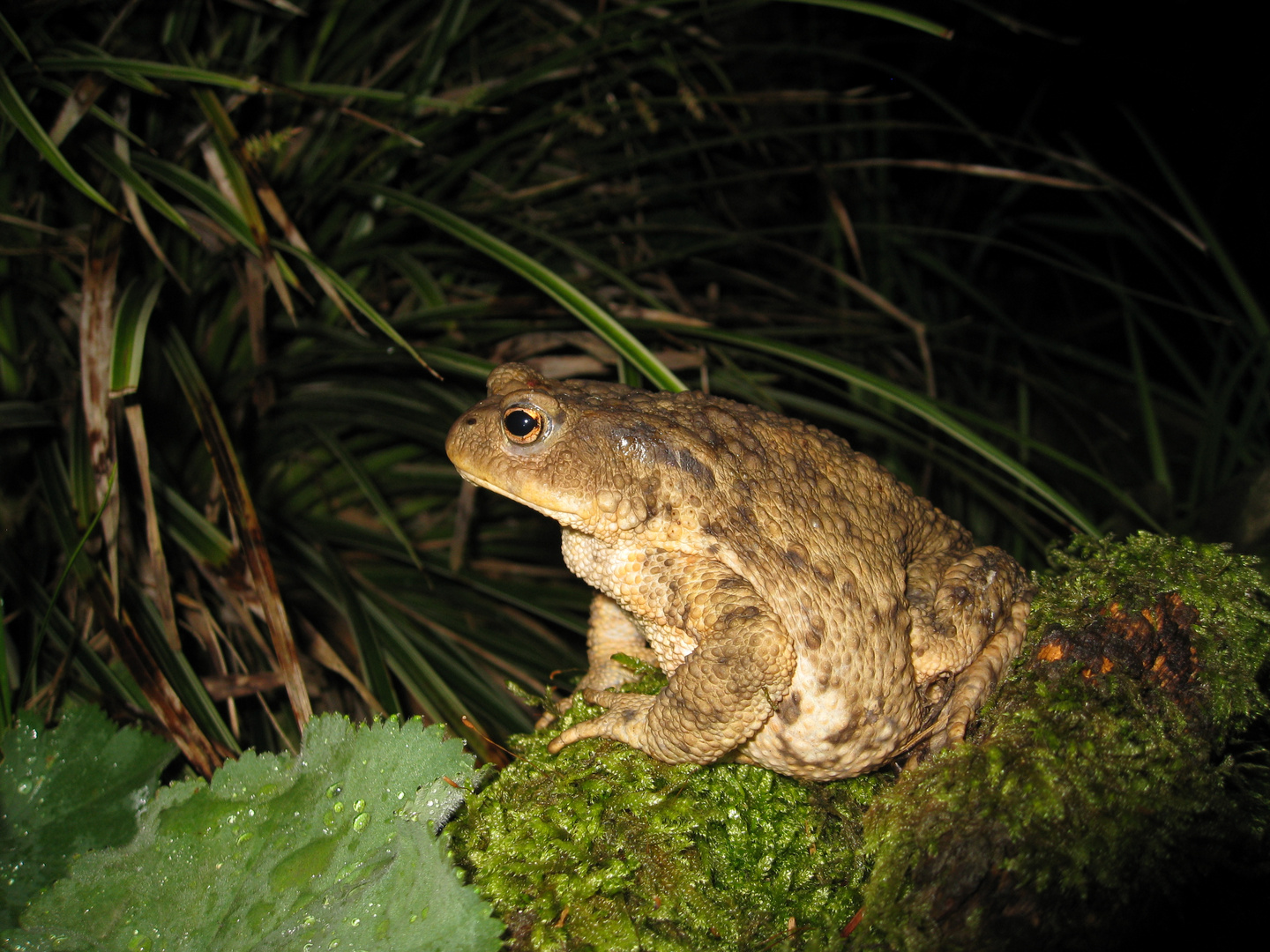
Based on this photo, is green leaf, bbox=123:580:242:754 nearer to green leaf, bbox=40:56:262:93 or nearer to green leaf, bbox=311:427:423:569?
green leaf, bbox=311:427:423:569

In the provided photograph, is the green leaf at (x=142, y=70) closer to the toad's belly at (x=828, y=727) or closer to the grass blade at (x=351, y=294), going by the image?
the grass blade at (x=351, y=294)

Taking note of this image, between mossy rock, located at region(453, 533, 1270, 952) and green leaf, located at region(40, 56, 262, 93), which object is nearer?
mossy rock, located at region(453, 533, 1270, 952)

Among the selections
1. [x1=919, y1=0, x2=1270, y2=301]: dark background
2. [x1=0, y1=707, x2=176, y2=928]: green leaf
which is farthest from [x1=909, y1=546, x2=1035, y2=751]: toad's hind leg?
[x1=919, y1=0, x2=1270, y2=301]: dark background

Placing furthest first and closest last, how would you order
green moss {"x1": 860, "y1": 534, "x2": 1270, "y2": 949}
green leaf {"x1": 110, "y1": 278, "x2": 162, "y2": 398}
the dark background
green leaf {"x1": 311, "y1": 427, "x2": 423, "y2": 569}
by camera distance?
1. the dark background
2. green leaf {"x1": 311, "y1": 427, "x2": 423, "y2": 569}
3. green leaf {"x1": 110, "y1": 278, "x2": 162, "y2": 398}
4. green moss {"x1": 860, "y1": 534, "x2": 1270, "y2": 949}

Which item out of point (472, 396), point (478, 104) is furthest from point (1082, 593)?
point (478, 104)

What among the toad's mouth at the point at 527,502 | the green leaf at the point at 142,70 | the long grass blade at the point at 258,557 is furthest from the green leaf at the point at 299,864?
the green leaf at the point at 142,70

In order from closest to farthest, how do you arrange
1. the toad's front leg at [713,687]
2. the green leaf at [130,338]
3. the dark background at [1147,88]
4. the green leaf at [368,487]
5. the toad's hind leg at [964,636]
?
the toad's front leg at [713,687] → the toad's hind leg at [964,636] → the green leaf at [130,338] → the green leaf at [368,487] → the dark background at [1147,88]

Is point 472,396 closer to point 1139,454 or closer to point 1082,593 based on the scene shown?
point 1082,593

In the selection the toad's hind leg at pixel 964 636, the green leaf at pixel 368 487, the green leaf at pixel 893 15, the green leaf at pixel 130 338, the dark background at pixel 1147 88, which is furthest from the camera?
the dark background at pixel 1147 88
